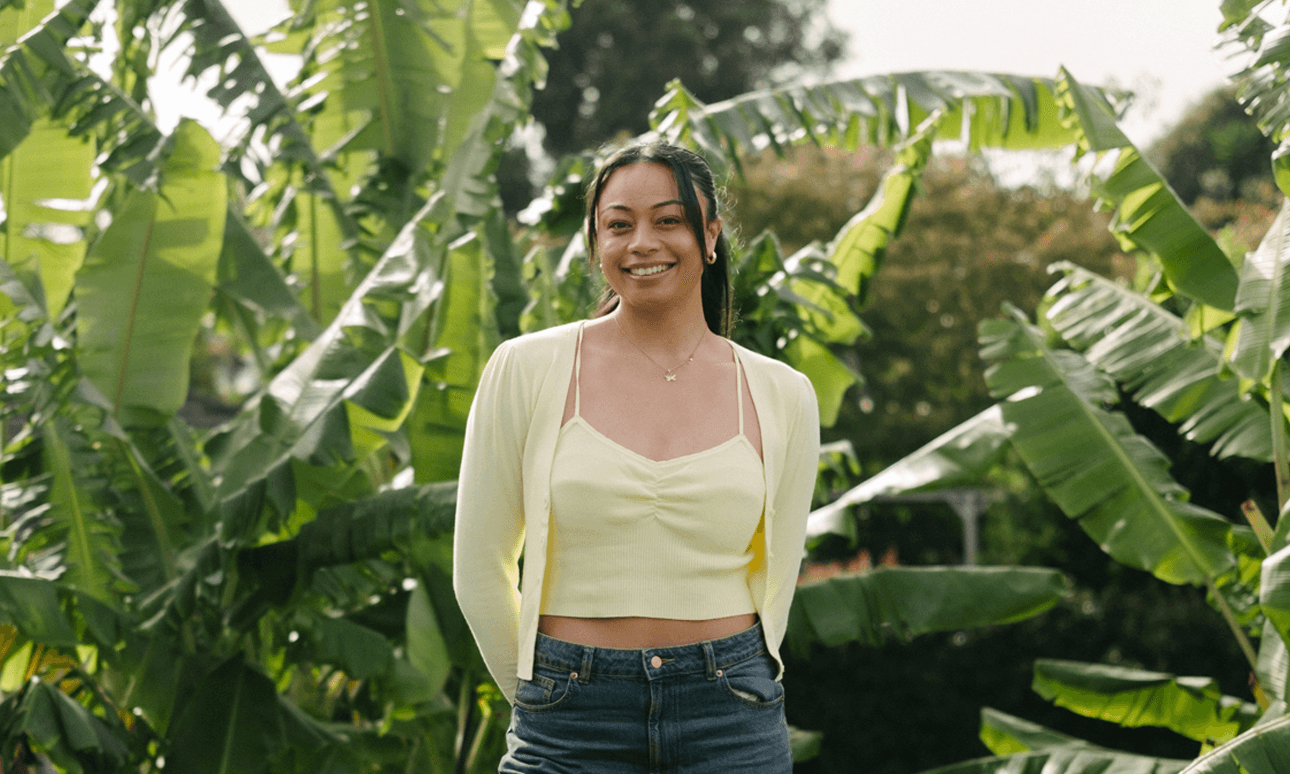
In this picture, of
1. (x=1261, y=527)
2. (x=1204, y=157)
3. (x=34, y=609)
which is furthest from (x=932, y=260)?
→ (x=34, y=609)

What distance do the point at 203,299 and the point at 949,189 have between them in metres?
13.8

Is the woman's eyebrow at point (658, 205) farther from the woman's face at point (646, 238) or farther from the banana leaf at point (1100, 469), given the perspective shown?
the banana leaf at point (1100, 469)

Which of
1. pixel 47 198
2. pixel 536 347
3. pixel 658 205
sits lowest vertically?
pixel 536 347

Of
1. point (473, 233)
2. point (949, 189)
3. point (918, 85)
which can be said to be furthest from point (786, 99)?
point (949, 189)

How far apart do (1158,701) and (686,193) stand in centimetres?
414

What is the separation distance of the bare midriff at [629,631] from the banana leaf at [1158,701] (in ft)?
12.5

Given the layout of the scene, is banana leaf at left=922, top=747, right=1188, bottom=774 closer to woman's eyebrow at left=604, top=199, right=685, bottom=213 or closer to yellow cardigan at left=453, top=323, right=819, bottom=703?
yellow cardigan at left=453, top=323, right=819, bottom=703

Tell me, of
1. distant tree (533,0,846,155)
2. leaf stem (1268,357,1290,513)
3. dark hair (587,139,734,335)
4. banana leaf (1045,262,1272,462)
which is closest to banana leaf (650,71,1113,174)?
banana leaf (1045,262,1272,462)

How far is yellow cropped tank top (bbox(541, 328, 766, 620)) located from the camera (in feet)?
6.77

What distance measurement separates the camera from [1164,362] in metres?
5.12

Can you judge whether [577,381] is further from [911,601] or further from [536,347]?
[911,601]

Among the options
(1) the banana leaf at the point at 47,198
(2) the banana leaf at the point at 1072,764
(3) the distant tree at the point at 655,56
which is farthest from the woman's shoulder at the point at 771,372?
(3) the distant tree at the point at 655,56

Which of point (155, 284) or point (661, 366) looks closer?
point (661, 366)

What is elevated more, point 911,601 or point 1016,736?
point 911,601
